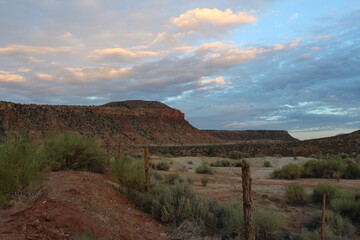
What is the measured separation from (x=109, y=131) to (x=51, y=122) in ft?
43.5

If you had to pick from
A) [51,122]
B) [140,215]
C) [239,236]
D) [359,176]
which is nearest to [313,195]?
[239,236]

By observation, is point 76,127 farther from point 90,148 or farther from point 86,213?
point 86,213

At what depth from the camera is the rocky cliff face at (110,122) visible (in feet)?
176

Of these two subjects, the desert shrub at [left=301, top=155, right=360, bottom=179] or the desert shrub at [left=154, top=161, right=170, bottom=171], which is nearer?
the desert shrub at [left=301, top=155, right=360, bottom=179]

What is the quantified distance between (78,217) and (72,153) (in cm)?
784

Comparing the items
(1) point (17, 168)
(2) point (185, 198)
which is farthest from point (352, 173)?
(1) point (17, 168)

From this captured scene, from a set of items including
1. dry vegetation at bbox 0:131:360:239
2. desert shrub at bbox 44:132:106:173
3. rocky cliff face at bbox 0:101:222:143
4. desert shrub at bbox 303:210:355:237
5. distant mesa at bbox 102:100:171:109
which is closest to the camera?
dry vegetation at bbox 0:131:360:239

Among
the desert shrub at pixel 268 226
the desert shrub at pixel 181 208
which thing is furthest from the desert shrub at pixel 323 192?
the desert shrub at pixel 181 208

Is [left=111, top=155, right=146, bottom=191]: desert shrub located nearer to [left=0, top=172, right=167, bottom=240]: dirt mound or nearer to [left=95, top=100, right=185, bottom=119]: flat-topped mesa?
[left=0, top=172, right=167, bottom=240]: dirt mound

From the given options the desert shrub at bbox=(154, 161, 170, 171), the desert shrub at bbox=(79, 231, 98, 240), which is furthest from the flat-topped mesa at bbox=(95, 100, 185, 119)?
the desert shrub at bbox=(79, 231, 98, 240)

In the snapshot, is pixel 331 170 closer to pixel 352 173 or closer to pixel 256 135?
pixel 352 173

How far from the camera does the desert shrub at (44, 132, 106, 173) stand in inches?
521

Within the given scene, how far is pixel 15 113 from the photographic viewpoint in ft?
175

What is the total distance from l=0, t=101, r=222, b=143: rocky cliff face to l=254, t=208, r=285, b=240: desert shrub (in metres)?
40.9
